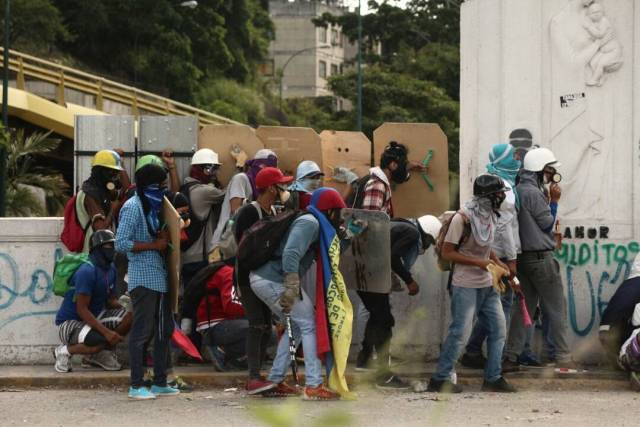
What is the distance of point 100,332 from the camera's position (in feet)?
31.9

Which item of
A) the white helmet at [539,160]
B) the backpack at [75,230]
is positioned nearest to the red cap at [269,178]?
the backpack at [75,230]

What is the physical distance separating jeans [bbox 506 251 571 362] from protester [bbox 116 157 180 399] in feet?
9.73

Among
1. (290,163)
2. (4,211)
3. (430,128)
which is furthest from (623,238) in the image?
(4,211)

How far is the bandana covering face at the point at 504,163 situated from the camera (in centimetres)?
1008

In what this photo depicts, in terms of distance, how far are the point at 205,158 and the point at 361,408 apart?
2894mm

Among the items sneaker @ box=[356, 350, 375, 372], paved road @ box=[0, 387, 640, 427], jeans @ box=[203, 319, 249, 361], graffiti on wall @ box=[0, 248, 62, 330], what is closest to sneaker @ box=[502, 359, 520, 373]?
paved road @ box=[0, 387, 640, 427]

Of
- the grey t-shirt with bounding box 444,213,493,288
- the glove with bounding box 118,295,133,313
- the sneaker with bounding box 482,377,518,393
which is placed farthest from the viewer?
the sneaker with bounding box 482,377,518,393

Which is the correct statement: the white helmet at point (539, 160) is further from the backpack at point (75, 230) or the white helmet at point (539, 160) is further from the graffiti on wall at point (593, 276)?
the backpack at point (75, 230)

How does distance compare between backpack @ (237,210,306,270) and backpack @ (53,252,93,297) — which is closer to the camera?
backpack @ (237,210,306,270)

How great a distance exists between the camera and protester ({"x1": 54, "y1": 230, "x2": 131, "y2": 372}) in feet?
31.7

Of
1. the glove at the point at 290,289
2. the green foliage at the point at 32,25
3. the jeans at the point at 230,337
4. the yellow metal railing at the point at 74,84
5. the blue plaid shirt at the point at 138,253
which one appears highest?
the green foliage at the point at 32,25

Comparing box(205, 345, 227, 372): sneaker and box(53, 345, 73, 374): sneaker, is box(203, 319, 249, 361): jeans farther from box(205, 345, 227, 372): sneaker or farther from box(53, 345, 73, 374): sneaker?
box(53, 345, 73, 374): sneaker

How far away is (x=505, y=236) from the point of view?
9.82m

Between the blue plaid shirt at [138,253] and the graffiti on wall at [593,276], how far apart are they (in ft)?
12.1
